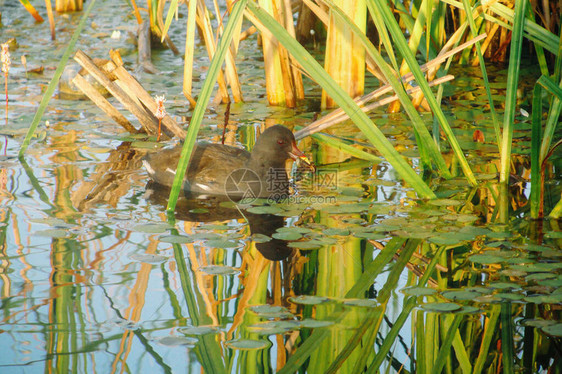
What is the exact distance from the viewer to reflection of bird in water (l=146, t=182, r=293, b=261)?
12.6 ft

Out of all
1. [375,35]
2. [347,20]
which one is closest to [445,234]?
[347,20]

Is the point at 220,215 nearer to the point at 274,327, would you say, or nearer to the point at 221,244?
the point at 221,244

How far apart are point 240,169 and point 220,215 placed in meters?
0.47

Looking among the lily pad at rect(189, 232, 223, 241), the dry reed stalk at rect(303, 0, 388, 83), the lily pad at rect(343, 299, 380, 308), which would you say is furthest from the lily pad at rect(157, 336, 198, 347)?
the dry reed stalk at rect(303, 0, 388, 83)

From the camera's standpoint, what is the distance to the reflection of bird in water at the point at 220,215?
12.6 ft

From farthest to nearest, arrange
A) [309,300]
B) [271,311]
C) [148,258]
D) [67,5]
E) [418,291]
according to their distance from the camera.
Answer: [67,5] → [148,258] → [418,291] → [309,300] → [271,311]

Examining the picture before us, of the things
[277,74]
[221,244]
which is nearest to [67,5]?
[277,74]

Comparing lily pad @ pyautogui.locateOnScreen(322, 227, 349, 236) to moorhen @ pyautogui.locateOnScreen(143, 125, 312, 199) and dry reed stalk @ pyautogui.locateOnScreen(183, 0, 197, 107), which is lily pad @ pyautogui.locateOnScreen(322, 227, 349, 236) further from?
dry reed stalk @ pyautogui.locateOnScreen(183, 0, 197, 107)

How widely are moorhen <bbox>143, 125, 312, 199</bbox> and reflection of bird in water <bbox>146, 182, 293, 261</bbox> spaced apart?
0.09 metres

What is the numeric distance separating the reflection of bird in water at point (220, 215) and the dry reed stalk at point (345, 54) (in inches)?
76.6

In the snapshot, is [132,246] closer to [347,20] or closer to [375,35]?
[347,20]

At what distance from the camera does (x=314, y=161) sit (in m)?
5.47

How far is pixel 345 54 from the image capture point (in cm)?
603

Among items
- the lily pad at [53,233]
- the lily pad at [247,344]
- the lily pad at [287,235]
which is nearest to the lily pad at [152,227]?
the lily pad at [53,233]
